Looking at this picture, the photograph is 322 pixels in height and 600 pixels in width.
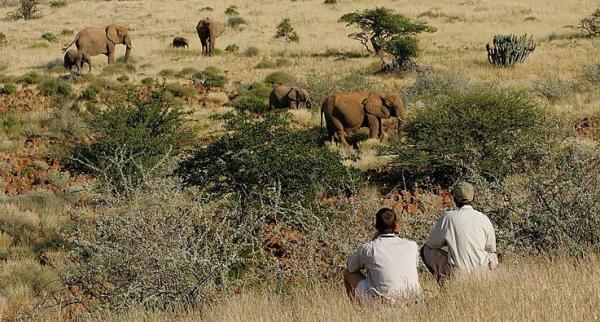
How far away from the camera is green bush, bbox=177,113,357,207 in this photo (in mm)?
10312

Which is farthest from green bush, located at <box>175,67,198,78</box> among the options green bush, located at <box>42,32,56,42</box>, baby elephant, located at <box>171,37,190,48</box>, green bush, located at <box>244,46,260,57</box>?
green bush, located at <box>42,32,56,42</box>

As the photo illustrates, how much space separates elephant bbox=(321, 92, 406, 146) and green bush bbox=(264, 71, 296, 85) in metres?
7.64

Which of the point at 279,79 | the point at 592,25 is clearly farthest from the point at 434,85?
the point at 592,25

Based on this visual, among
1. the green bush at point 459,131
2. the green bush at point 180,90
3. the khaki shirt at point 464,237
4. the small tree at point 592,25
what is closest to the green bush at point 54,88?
the green bush at point 180,90

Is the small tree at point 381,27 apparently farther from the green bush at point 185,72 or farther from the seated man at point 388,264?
the seated man at point 388,264

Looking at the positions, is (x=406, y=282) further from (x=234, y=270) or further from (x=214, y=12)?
(x=214, y=12)

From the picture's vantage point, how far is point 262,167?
1013 cm

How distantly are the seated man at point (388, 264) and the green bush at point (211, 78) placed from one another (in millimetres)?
19215

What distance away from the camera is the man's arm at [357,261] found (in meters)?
5.47

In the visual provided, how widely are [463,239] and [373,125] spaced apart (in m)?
10.4

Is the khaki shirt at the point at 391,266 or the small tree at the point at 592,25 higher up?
the khaki shirt at the point at 391,266

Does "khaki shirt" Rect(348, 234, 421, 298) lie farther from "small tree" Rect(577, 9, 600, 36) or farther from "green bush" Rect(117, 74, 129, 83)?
"small tree" Rect(577, 9, 600, 36)

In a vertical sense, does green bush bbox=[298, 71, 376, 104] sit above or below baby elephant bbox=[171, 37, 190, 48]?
above

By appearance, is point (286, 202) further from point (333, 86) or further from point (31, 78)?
point (31, 78)
